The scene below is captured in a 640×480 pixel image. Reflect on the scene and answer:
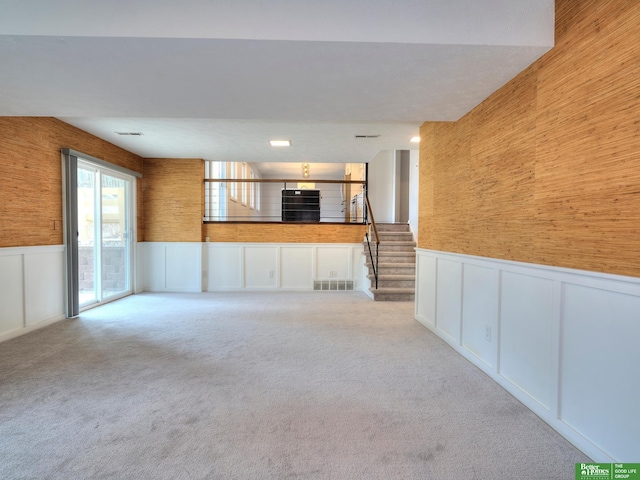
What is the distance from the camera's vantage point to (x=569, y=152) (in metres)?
1.77

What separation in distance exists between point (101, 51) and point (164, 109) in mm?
933

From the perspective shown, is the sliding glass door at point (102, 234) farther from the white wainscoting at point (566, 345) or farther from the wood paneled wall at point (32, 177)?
the white wainscoting at point (566, 345)

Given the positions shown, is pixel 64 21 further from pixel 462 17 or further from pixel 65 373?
pixel 65 373

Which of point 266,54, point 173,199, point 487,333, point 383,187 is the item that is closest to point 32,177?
point 173,199

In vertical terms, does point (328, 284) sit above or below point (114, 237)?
below

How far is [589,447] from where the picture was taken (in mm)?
1639

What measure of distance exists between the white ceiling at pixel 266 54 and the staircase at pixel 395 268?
3.17 meters

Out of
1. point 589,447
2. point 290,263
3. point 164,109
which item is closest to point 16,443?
point 164,109

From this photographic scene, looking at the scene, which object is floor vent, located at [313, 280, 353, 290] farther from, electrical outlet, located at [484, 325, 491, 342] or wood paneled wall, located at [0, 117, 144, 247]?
wood paneled wall, located at [0, 117, 144, 247]

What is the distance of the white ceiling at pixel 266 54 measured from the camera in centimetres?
178

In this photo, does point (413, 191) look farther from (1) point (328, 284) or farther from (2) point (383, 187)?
(1) point (328, 284)

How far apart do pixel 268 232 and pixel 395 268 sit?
2.60 m

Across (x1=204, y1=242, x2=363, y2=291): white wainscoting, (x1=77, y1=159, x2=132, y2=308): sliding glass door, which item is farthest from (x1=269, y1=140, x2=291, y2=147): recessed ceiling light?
(x1=77, y1=159, x2=132, y2=308): sliding glass door

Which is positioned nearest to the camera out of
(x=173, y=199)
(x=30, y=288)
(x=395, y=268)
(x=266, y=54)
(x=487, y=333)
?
(x=266, y=54)
